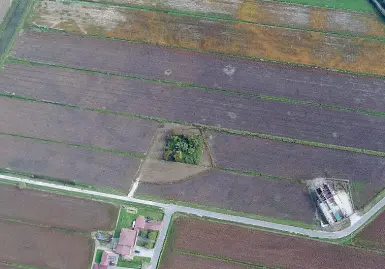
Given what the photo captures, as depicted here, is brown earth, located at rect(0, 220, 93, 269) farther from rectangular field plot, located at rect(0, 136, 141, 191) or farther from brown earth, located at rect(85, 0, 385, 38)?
brown earth, located at rect(85, 0, 385, 38)

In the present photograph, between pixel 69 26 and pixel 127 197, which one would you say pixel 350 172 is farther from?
pixel 69 26

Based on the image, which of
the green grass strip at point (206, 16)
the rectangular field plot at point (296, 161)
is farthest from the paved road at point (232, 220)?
the green grass strip at point (206, 16)

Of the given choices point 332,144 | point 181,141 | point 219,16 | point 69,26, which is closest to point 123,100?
point 181,141

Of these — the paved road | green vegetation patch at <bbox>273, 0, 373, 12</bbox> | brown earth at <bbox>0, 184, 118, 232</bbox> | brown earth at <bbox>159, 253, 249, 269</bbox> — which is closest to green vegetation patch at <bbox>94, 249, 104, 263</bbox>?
brown earth at <bbox>0, 184, 118, 232</bbox>

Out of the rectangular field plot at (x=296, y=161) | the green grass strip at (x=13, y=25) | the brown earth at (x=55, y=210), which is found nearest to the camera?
the brown earth at (x=55, y=210)

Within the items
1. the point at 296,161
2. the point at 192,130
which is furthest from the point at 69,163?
the point at 296,161

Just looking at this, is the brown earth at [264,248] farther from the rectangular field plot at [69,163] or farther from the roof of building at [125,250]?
the rectangular field plot at [69,163]
